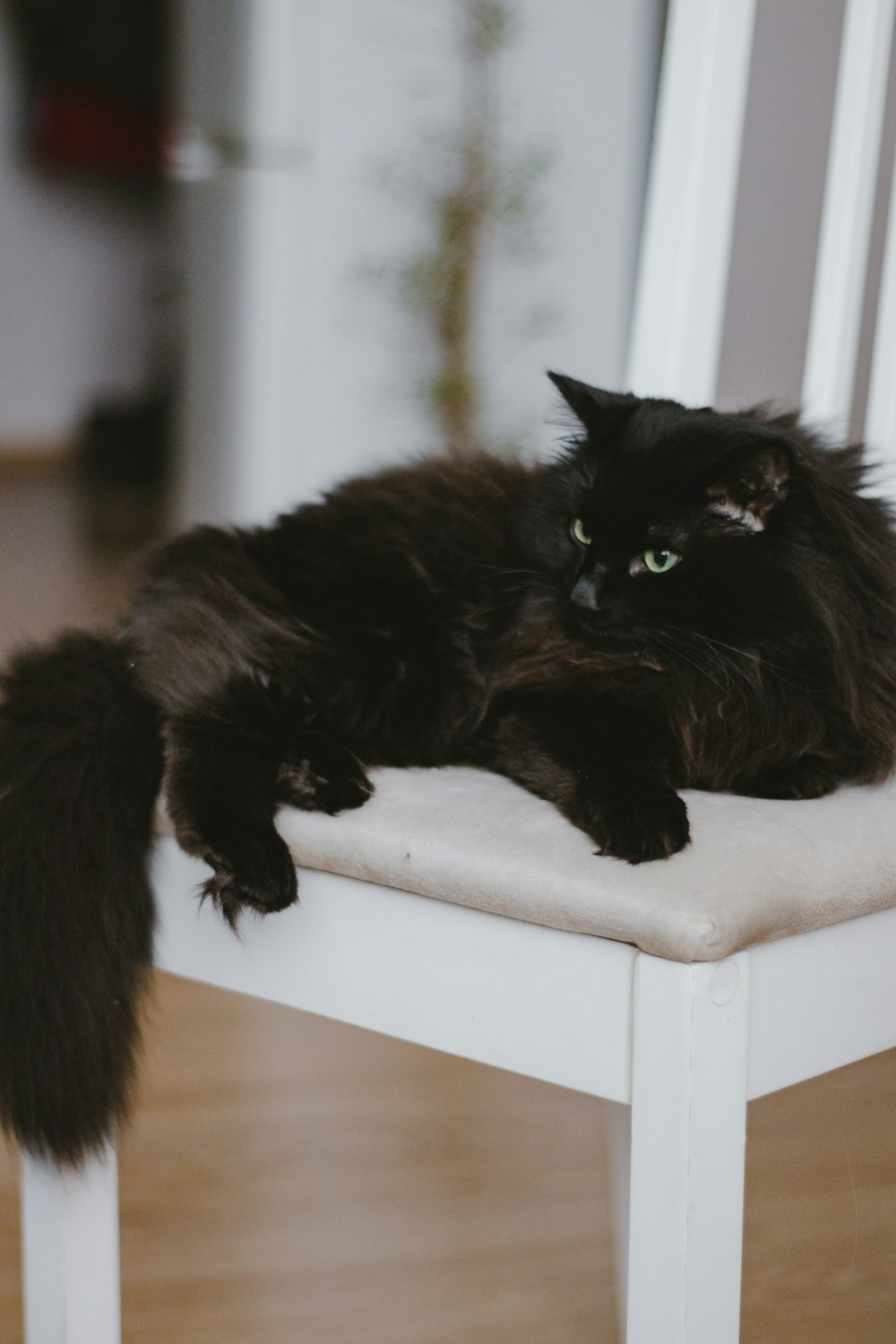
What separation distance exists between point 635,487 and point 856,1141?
808mm

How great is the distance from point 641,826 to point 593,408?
1.18ft

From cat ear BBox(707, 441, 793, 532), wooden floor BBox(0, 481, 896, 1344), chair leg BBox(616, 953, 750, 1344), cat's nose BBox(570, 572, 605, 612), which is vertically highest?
cat ear BBox(707, 441, 793, 532)

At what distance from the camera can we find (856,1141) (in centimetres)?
130

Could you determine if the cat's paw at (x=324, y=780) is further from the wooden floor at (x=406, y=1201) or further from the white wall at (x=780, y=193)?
the white wall at (x=780, y=193)

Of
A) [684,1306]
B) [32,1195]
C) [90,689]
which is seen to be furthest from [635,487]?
[32,1195]

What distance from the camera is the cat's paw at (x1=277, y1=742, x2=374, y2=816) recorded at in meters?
0.80

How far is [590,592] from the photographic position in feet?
2.77

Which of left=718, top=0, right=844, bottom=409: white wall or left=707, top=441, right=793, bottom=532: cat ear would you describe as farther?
left=718, top=0, right=844, bottom=409: white wall

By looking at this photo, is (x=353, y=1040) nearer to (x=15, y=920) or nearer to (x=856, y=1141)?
(x=856, y=1141)

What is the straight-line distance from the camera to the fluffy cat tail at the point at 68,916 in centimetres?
73

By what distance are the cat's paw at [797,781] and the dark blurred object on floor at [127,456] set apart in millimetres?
4143

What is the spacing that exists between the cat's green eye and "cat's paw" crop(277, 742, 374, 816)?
24 cm

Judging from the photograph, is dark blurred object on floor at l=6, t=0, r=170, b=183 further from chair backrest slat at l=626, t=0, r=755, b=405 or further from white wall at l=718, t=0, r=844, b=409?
chair backrest slat at l=626, t=0, r=755, b=405

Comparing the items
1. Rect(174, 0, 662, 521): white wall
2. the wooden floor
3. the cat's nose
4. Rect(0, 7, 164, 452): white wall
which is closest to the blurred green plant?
Rect(174, 0, 662, 521): white wall
